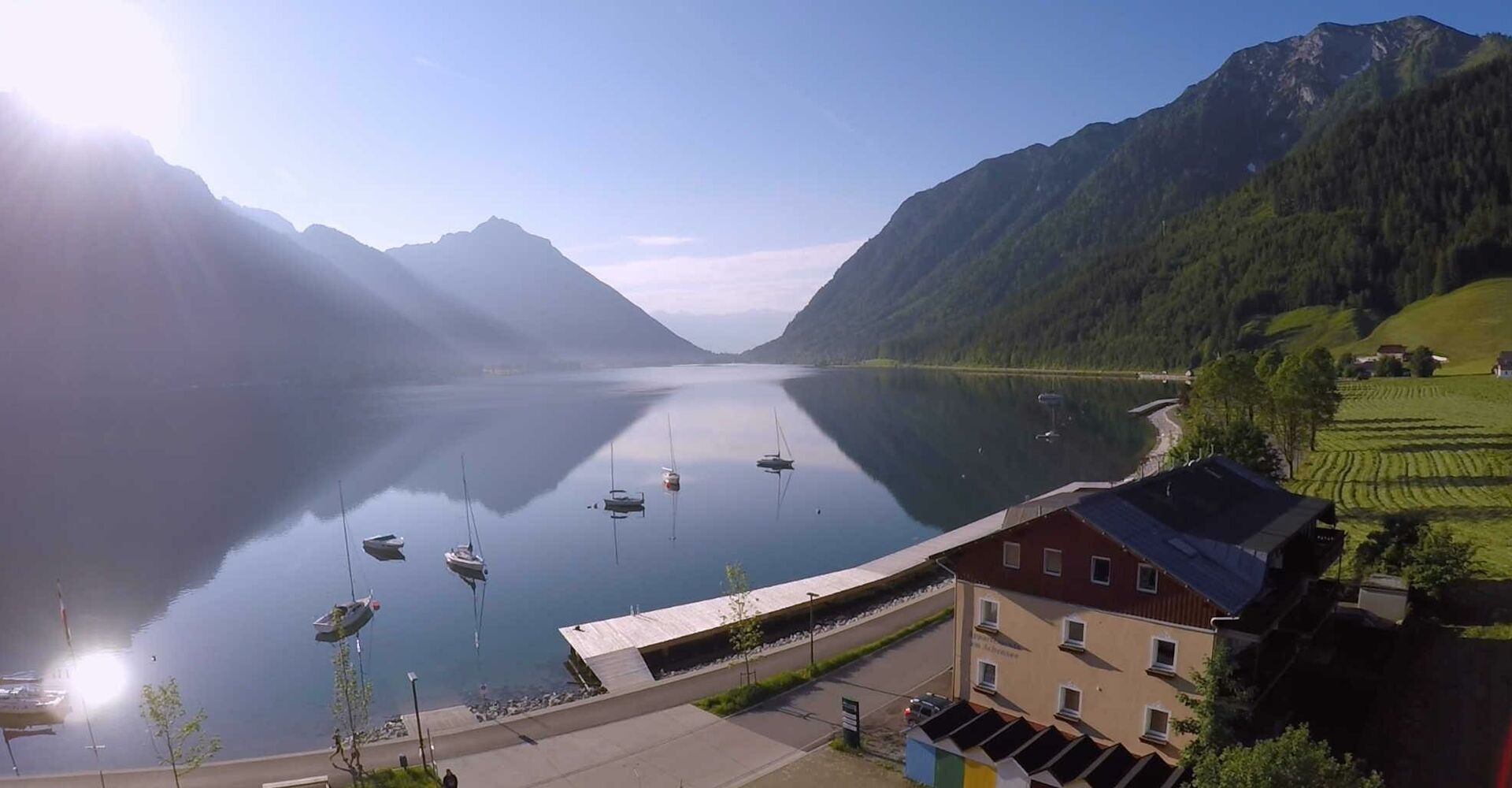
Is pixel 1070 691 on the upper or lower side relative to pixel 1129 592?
lower

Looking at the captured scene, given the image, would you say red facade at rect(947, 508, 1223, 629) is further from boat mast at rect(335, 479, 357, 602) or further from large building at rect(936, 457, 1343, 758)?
boat mast at rect(335, 479, 357, 602)

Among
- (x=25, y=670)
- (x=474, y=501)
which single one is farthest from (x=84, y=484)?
(x=25, y=670)

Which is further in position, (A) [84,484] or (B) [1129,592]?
(A) [84,484]

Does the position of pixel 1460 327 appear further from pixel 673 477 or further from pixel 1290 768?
pixel 1290 768

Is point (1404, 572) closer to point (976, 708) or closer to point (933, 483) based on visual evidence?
point (976, 708)

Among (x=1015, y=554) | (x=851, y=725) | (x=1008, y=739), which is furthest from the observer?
(x=851, y=725)

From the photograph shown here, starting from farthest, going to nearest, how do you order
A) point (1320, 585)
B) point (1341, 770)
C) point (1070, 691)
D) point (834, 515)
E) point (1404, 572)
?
point (834, 515) < point (1404, 572) < point (1320, 585) < point (1070, 691) < point (1341, 770)

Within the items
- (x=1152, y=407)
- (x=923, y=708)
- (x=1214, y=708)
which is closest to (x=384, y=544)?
(x=923, y=708)
